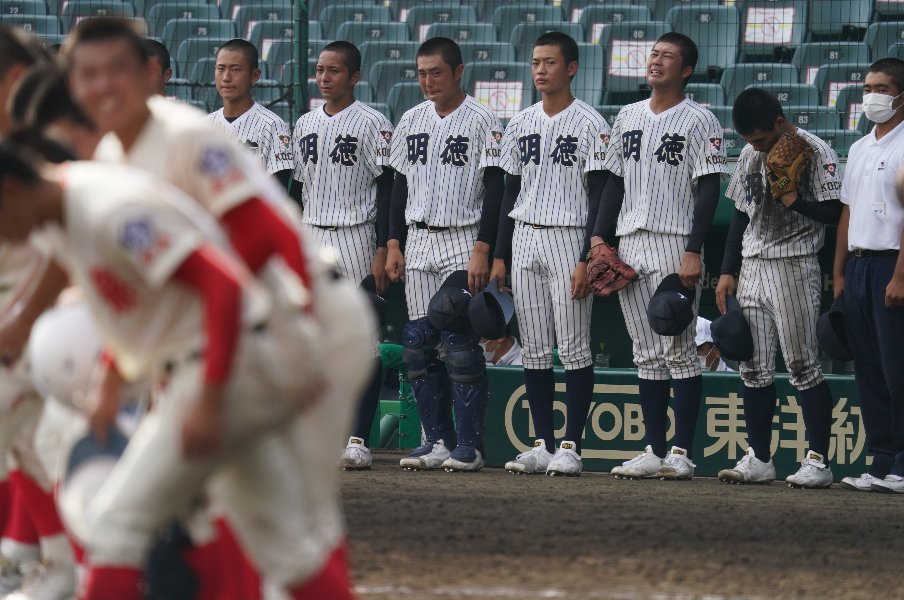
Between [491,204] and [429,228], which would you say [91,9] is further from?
[491,204]

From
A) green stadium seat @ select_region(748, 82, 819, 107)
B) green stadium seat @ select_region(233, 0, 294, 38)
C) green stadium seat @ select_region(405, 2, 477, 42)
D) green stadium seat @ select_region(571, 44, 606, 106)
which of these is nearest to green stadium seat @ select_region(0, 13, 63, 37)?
green stadium seat @ select_region(233, 0, 294, 38)

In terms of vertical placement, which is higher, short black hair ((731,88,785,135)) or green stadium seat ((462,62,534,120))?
green stadium seat ((462,62,534,120))

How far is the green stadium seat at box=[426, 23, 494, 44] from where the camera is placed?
12.0 metres

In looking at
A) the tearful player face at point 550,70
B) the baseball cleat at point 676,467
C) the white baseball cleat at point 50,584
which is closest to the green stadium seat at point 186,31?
the tearful player face at point 550,70

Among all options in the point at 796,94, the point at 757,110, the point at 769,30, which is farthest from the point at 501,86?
the point at 757,110

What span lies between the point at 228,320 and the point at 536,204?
5.18 meters

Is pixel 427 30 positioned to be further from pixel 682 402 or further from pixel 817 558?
pixel 817 558

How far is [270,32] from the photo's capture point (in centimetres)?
1255

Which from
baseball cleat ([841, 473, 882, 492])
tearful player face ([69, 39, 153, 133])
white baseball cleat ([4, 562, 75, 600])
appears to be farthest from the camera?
baseball cleat ([841, 473, 882, 492])

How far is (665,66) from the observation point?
775 cm

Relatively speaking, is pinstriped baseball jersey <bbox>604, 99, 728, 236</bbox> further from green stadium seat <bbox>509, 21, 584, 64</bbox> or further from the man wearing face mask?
green stadium seat <bbox>509, 21, 584, 64</bbox>

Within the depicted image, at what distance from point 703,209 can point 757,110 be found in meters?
0.55

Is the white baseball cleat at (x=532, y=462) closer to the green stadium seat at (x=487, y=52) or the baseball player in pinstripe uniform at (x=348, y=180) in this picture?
the baseball player in pinstripe uniform at (x=348, y=180)

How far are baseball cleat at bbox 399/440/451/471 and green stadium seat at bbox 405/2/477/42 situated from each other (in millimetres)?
5101
